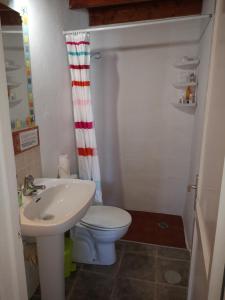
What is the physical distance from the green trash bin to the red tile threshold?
672 mm

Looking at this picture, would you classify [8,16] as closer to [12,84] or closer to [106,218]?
[12,84]

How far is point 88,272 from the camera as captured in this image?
1.98m

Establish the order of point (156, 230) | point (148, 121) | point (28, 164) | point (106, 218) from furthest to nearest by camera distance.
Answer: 1. point (148, 121)
2. point (156, 230)
3. point (106, 218)
4. point (28, 164)

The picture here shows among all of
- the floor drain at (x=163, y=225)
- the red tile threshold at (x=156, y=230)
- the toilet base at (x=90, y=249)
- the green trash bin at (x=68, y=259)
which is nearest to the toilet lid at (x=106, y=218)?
the toilet base at (x=90, y=249)

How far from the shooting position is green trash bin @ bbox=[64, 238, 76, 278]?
190 cm

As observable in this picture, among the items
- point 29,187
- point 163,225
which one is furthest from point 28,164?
point 163,225

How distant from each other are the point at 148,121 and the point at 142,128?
109 mm

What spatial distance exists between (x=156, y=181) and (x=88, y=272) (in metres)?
1.32

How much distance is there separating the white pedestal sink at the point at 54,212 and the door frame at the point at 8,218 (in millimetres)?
403

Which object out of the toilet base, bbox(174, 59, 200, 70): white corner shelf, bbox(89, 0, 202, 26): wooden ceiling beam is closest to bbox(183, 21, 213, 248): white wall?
bbox(174, 59, 200, 70): white corner shelf

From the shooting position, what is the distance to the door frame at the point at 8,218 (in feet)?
2.36

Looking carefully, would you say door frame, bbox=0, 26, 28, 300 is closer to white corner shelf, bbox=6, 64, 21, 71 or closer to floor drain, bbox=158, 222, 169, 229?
white corner shelf, bbox=6, 64, 21, 71

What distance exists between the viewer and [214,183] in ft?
2.85

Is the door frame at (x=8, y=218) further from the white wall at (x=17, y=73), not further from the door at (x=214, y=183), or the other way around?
the white wall at (x=17, y=73)
